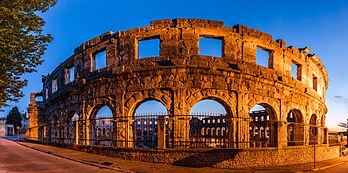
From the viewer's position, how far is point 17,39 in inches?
376

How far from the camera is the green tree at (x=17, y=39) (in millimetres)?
8828

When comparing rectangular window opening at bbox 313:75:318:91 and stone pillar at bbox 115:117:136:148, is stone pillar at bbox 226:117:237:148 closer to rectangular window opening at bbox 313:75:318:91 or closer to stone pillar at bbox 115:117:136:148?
stone pillar at bbox 115:117:136:148

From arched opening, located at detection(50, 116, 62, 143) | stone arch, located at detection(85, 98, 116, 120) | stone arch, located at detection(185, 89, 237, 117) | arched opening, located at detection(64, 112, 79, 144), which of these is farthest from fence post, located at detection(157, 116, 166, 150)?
arched opening, located at detection(50, 116, 62, 143)

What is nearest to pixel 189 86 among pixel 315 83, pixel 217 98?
pixel 217 98

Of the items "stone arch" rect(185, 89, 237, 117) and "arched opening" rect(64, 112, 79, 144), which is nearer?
"stone arch" rect(185, 89, 237, 117)

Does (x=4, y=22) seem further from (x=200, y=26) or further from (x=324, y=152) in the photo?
(x=324, y=152)

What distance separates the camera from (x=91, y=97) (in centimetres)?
1720

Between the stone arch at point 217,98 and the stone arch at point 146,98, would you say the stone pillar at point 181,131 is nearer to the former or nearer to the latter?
the stone arch at point 217,98

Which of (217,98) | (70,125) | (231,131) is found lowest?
(70,125)

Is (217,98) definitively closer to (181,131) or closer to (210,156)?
(181,131)

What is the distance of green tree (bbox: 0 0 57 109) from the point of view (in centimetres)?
883

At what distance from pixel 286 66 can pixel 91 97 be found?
13177mm

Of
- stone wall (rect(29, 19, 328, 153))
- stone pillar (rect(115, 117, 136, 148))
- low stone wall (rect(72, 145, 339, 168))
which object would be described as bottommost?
low stone wall (rect(72, 145, 339, 168))

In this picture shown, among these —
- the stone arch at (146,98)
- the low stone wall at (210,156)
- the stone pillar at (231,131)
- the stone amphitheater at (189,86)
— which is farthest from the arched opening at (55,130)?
the stone pillar at (231,131)
